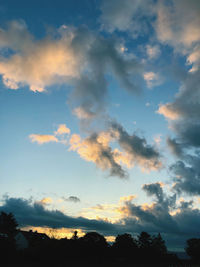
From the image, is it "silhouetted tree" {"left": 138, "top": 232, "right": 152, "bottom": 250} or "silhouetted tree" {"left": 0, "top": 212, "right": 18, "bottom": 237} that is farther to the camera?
"silhouetted tree" {"left": 138, "top": 232, "right": 152, "bottom": 250}

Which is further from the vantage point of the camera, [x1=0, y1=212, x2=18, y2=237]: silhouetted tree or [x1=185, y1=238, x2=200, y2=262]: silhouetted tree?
[x1=185, y1=238, x2=200, y2=262]: silhouetted tree

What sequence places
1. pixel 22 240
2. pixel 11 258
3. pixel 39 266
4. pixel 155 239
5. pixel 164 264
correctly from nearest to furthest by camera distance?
1. pixel 39 266
2. pixel 11 258
3. pixel 164 264
4. pixel 22 240
5. pixel 155 239

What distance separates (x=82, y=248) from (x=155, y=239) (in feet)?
314

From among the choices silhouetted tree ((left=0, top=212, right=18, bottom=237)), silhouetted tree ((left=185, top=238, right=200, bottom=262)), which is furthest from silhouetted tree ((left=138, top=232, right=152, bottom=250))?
silhouetted tree ((left=0, top=212, right=18, bottom=237))

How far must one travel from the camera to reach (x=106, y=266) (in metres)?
23.2

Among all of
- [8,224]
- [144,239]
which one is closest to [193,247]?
[144,239]

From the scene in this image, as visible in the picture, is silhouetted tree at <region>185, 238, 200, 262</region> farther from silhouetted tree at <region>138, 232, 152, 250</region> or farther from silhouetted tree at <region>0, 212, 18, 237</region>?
silhouetted tree at <region>0, 212, 18, 237</region>

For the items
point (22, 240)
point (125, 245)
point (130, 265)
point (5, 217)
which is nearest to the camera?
point (130, 265)

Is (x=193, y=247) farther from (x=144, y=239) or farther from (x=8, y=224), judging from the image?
(x=8, y=224)

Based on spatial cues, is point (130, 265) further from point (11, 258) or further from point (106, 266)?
point (11, 258)

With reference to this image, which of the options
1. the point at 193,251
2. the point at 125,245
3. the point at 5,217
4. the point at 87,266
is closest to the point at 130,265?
the point at 87,266

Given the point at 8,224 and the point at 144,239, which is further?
the point at 144,239

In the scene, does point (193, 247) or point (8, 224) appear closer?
point (8, 224)

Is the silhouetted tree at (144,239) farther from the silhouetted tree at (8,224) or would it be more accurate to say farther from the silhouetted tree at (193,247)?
the silhouetted tree at (8,224)
